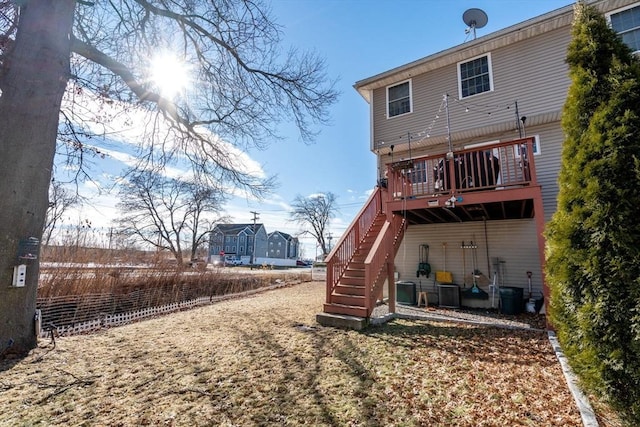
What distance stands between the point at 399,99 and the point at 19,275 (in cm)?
988

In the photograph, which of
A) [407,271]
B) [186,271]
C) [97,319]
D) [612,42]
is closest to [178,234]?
[186,271]

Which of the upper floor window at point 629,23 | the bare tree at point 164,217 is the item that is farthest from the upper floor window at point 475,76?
the bare tree at point 164,217

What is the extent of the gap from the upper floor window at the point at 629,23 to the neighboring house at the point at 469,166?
2 centimetres

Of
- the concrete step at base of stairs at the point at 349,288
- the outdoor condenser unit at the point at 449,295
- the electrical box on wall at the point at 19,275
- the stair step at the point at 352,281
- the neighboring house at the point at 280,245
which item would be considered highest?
the neighboring house at the point at 280,245

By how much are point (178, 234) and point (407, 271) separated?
23207 millimetres

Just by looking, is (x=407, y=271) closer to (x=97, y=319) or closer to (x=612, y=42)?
(x=612, y=42)

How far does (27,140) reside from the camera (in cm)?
381

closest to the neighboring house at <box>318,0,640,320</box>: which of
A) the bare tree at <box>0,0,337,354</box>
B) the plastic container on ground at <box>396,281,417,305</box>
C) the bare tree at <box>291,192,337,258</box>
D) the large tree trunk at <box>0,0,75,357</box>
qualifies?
the plastic container on ground at <box>396,281,417,305</box>

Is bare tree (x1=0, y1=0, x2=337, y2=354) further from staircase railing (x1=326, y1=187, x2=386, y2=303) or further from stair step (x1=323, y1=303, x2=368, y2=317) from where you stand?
stair step (x1=323, y1=303, x2=368, y2=317)

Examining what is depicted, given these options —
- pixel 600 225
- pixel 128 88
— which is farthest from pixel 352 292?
pixel 128 88

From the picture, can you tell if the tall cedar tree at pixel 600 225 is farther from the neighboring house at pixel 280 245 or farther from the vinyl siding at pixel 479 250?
the neighboring house at pixel 280 245

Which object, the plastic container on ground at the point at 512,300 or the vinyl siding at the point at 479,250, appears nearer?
the plastic container on ground at the point at 512,300

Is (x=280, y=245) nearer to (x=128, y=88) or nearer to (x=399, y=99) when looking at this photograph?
(x=399, y=99)

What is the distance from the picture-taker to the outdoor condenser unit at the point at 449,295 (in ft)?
26.0
